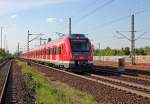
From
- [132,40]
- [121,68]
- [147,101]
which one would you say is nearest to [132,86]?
[147,101]

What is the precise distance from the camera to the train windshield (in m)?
27.9

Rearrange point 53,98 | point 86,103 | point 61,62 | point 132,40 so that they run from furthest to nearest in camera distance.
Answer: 1. point 132,40
2. point 61,62
3. point 53,98
4. point 86,103

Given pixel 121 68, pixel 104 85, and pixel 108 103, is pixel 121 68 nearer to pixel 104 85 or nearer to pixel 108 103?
pixel 104 85

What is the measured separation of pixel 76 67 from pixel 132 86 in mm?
10341

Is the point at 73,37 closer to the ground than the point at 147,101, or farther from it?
farther from it

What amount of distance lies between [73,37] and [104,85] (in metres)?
10.5

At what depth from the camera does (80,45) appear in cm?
2805

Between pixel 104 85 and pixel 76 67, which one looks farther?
pixel 76 67

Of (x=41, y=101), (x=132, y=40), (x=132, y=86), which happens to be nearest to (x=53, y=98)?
(x=41, y=101)

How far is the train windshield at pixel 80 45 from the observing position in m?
27.9

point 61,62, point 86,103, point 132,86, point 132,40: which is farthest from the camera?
point 132,40

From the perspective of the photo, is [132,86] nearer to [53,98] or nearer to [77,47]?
[53,98]

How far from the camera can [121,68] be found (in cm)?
3144

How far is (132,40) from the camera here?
46.3 metres
